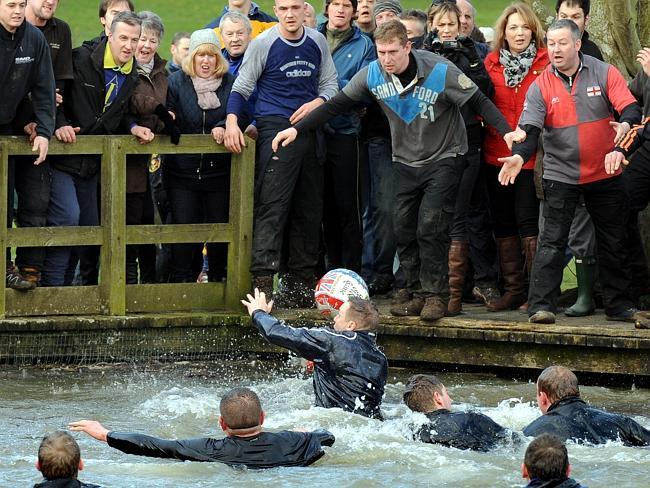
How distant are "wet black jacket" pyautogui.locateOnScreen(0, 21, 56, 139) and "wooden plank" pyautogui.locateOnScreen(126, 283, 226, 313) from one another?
1728 mm

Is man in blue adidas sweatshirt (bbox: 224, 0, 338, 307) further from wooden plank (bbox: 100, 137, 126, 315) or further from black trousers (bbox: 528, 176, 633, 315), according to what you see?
black trousers (bbox: 528, 176, 633, 315)

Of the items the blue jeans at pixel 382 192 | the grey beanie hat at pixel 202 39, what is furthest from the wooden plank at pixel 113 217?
the blue jeans at pixel 382 192

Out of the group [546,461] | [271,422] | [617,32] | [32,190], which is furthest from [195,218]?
[546,461]

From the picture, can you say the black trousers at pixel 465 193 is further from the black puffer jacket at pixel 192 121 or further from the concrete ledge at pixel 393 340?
the black puffer jacket at pixel 192 121

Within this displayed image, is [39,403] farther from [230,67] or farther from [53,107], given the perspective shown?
[230,67]

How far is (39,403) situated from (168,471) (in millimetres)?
2471

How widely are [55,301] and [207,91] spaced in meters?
2.23

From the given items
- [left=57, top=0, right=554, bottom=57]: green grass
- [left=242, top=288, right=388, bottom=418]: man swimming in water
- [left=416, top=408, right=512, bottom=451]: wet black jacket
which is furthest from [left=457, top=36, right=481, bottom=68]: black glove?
[left=57, top=0, right=554, bottom=57]: green grass

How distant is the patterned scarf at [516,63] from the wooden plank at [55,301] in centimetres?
396

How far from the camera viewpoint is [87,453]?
1066 cm

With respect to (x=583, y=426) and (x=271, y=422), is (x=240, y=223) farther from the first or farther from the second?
(x=583, y=426)

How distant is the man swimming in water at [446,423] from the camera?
10.3 meters

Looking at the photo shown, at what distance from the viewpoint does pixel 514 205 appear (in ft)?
45.3

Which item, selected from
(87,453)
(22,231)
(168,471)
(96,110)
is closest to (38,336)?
(22,231)
